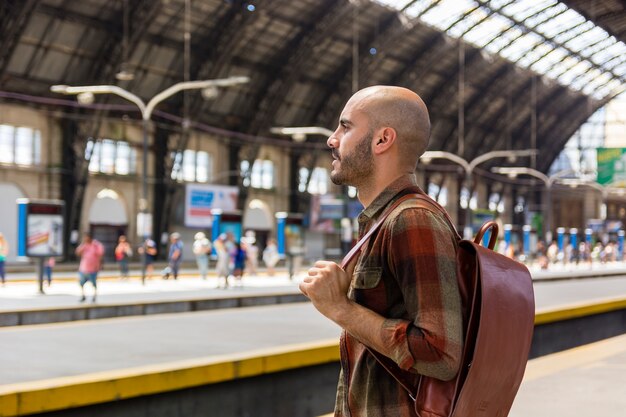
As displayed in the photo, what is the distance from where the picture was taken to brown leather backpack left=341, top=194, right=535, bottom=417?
1965 millimetres

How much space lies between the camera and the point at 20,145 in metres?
36.0

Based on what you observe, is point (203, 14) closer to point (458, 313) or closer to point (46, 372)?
point (46, 372)

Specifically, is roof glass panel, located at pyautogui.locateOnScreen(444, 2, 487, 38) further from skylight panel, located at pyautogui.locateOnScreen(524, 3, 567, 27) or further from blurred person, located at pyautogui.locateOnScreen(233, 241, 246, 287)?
blurred person, located at pyautogui.locateOnScreen(233, 241, 246, 287)

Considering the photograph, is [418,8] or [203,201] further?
[418,8]

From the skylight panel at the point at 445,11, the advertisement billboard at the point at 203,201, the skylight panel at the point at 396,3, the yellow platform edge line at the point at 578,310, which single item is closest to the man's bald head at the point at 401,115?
the yellow platform edge line at the point at 578,310

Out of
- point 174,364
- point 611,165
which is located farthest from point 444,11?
point 174,364

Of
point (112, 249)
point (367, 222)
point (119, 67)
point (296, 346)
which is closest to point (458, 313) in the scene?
point (367, 222)

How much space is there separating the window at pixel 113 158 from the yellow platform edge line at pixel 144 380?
32640mm

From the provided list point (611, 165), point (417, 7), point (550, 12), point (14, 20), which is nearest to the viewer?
point (14, 20)

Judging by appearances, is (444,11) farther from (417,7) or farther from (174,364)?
(174,364)

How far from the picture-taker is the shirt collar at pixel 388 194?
2.21 metres

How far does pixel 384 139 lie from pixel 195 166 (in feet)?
141

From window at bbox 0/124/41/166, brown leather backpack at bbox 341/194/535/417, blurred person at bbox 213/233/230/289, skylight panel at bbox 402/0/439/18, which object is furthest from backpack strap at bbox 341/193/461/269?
skylight panel at bbox 402/0/439/18

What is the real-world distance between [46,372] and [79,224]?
106 ft
